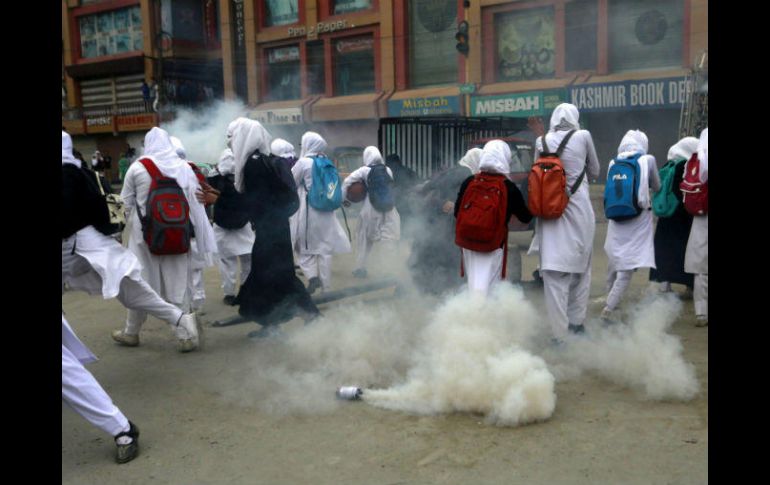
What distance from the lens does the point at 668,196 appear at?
574cm

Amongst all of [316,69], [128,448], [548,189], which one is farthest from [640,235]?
[316,69]

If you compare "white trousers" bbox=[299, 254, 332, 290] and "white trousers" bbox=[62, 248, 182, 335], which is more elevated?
"white trousers" bbox=[62, 248, 182, 335]

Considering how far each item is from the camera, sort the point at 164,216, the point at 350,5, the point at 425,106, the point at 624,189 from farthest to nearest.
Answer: the point at 350,5, the point at 425,106, the point at 624,189, the point at 164,216

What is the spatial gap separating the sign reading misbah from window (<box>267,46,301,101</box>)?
22.3 feet

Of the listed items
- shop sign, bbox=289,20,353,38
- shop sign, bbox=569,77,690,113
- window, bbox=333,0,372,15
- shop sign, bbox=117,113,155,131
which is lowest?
shop sign, bbox=569,77,690,113

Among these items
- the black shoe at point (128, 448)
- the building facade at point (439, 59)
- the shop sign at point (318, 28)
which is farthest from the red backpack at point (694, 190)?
the shop sign at point (318, 28)

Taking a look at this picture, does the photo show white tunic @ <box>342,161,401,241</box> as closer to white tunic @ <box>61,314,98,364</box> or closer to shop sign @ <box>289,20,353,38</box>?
white tunic @ <box>61,314,98,364</box>

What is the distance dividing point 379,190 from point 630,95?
31.8ft

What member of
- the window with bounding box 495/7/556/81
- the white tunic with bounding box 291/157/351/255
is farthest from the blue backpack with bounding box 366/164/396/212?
the window with bounding box 495/7/556/81

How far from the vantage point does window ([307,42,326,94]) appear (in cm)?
2186

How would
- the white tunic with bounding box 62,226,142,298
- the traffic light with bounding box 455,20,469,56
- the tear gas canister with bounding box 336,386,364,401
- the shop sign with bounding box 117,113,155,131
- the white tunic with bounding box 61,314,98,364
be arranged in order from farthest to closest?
the shop sign with bounding box 117,113,155,131
the traffic light with bounding box 455,20,469,56
the white tunic with bounding box 62,226,142,298
the tear gas canister with bounding box 336,386,364,401
the white tunic with bounding box 61,314,98,364

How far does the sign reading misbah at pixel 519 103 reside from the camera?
55.4 ft

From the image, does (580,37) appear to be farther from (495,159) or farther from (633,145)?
(495,159)

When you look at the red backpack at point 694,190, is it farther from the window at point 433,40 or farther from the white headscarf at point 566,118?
the window at point 433,40
